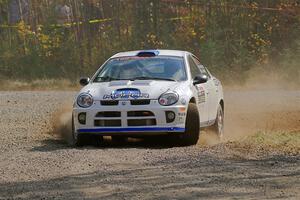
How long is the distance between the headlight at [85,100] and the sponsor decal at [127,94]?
222mm

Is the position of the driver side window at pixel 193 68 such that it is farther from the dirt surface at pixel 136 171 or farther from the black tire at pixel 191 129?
the black tire at pixel 191 129

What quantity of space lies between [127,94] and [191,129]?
3.41ft

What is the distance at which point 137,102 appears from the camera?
12078 millimetres

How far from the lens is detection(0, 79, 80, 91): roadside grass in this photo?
101 feet

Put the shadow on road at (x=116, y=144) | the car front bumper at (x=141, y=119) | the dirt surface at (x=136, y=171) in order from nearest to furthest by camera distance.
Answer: the dirt surface at (x=136, y=171) → the car front bumper at (x=141, y=119) → the shadow on road at (x=116, y=144)

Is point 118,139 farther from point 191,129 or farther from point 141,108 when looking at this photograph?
point 191,129

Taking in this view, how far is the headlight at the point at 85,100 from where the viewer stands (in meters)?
12.2

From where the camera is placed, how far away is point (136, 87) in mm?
12281

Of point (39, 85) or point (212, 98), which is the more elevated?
point (212, 98)

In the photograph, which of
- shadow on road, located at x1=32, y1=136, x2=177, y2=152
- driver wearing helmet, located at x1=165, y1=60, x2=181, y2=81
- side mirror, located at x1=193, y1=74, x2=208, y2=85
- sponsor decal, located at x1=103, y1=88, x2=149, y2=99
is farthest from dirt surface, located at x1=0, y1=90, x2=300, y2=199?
driver wearing helmet, located at x1=165, y1=60, x2=181, y2=81

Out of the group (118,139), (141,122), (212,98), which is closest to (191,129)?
(141,122)

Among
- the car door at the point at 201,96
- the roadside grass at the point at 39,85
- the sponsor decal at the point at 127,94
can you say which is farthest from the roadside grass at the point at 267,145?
the roadside grass at the point at 39,85

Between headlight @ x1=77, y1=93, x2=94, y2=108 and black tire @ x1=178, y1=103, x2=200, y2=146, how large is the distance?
1.38 metres

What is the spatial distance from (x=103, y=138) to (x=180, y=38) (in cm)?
2126
